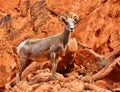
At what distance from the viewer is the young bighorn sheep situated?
44.0 feet

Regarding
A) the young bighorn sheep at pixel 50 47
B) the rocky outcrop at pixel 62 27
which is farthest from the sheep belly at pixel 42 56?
the rocky outcrop at pixel 62 27

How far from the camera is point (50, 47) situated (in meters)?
13.8

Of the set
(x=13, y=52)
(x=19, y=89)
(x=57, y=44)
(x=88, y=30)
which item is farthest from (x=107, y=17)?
(x=19, y=89)

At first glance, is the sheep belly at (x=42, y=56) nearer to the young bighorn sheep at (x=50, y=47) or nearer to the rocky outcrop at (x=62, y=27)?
the young bighorn sheep at (x=50, y=47)

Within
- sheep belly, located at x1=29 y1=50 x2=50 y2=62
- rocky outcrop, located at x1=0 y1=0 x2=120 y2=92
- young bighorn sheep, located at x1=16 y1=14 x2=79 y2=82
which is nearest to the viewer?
young bighorn sheep, located at x1=16 y1=14 x2=79 y2=82

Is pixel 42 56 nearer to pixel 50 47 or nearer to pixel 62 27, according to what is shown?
pixel 50 47

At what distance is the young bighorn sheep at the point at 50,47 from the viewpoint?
13.4 m

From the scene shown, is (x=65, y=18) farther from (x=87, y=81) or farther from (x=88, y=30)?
(x=88, y=30)

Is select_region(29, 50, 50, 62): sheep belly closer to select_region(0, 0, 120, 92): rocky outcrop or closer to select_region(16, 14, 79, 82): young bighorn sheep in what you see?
select_region(16, 14, 79, 82): young bighorn sheep

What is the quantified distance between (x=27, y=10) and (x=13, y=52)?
112 inches

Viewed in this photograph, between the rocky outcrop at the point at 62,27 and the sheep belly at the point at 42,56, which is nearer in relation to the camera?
the sheep belly at the point at 42,56

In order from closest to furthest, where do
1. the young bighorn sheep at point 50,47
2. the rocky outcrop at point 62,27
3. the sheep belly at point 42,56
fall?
the young bighorn sheep at point 50,47
the sheep belly at point 42,56
the rocky outcrop at point 62,27

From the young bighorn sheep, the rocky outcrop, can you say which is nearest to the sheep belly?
the young bighorn sheep

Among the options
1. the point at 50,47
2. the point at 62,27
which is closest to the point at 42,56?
the point at 50,47
